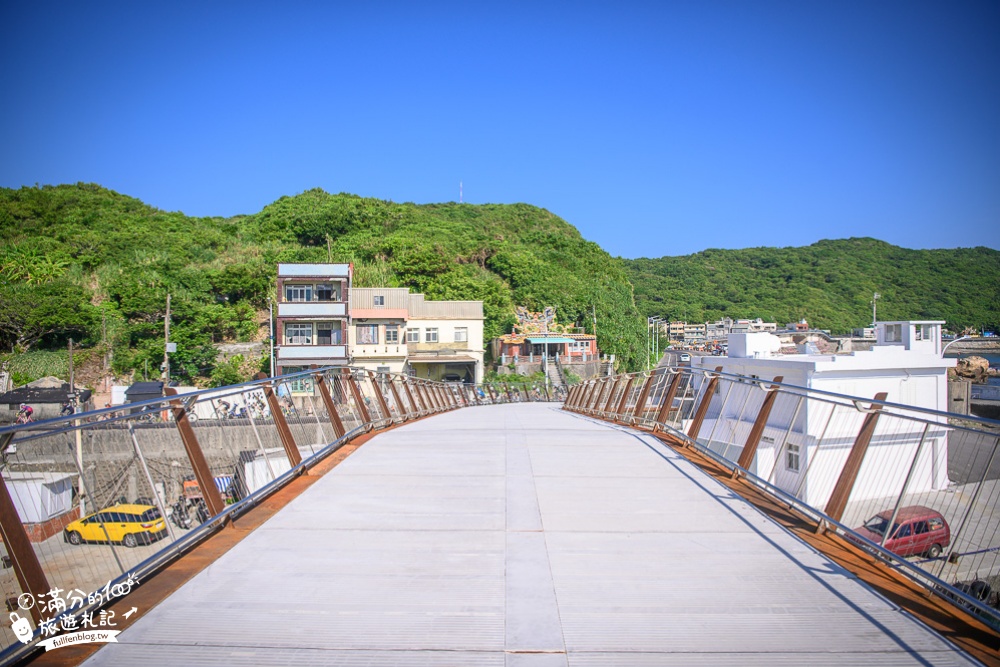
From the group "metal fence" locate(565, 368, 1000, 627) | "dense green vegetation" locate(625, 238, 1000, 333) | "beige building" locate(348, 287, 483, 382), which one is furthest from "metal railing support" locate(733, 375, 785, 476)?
"dense green vegetation" locate(625, 238, 1000, 333)

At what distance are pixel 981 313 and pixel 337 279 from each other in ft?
203

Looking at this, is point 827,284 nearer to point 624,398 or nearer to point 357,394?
point 624,398

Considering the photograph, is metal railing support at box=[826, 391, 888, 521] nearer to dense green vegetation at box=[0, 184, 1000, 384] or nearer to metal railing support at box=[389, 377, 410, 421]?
metal railing support at box=[389, 377, 410, 421]

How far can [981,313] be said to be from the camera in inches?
2532

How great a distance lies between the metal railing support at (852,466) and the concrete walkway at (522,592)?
0.46 m

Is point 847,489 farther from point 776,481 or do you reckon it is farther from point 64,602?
point 64,602

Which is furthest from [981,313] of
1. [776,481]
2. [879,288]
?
[776,481]

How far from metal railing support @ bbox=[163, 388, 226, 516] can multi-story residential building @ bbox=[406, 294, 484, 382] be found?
4086 cm

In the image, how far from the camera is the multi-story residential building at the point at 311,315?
4184 cm

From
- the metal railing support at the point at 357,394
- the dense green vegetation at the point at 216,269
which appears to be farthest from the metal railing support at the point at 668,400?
the dense green vegetation at the point at 216,269

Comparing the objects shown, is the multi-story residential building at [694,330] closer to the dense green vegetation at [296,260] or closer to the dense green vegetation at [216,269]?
the dense green vegetation at [296,260]

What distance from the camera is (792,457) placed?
624 centimetres

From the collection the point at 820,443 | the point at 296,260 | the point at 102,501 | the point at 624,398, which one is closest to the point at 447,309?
the point at 296,260

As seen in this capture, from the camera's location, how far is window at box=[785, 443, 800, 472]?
20.0 ft
